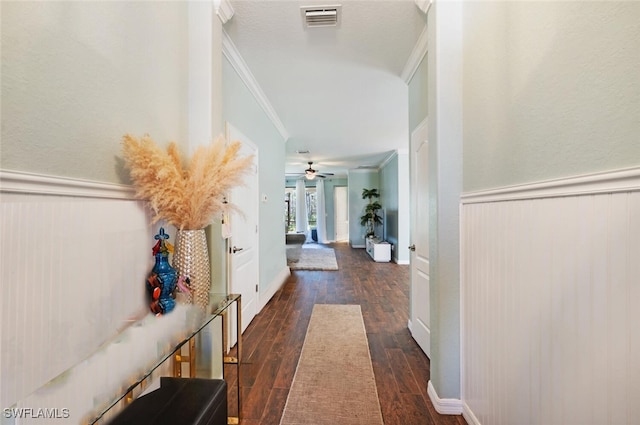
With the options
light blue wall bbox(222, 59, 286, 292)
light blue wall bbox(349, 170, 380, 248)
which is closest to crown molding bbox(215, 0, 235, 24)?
light blue wall bbox(222, 59, 286, 292)

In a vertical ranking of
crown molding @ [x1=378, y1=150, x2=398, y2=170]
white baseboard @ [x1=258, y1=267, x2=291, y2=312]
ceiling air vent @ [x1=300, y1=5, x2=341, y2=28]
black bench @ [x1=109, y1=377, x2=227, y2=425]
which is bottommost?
→ white baseboard @ [x1=258, y1=267, x2=291, y2=312]

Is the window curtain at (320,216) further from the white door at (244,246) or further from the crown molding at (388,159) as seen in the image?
the white door at (244,246)

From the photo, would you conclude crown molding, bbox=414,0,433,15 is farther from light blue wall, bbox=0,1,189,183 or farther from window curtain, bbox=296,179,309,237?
window curtain, bbox=296,179,309,237

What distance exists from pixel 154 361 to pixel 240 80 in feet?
8.08

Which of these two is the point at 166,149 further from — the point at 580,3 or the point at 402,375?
the point at 402,375

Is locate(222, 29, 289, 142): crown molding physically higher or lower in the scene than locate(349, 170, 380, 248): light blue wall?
higher

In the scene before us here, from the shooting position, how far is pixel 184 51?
1.57 metres

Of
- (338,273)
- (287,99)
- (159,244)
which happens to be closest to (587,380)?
(159,244)

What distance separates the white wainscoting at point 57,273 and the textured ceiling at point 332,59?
65.7 inches

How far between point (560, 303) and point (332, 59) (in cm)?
243

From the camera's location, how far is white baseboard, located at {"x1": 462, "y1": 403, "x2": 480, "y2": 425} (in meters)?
1.41

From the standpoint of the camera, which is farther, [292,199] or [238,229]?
[292,199]

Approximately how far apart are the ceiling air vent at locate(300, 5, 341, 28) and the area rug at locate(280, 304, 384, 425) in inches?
104

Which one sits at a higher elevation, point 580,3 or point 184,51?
point 184,51
